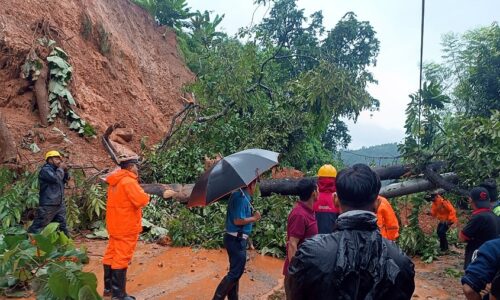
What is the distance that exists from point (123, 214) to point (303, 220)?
1.88 metres

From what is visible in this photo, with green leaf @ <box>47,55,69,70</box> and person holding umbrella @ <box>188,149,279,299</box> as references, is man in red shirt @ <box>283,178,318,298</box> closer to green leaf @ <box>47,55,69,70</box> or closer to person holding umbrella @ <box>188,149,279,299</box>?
person holding umbrella @ <box>188,149,279,299</box>

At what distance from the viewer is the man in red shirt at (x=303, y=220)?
3668mm

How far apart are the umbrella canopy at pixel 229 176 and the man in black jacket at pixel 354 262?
222cm

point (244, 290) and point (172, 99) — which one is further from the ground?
point (172, 99)

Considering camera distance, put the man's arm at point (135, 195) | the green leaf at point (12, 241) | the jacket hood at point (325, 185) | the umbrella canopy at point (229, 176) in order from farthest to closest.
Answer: the green leaf at point (12, 241)
the man's arm at point (135, 195)
the jacket hood at point (325, 185)
the umbrella canopy at point (229, 176)

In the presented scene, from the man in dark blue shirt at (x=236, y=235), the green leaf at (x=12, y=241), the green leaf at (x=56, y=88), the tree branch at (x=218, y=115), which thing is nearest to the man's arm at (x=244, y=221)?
the man in dark blue shirt at (x=236, y=235)

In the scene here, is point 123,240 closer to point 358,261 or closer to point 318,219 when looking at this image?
point 318,219

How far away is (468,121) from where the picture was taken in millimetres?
8055

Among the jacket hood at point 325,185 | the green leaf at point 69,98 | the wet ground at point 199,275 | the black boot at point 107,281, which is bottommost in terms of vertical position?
the wet ground at point 199,275

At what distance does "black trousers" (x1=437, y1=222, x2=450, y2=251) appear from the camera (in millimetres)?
8336

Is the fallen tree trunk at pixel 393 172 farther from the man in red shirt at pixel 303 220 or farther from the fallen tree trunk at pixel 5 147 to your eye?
the fallen tree trunk at pixel 5 147

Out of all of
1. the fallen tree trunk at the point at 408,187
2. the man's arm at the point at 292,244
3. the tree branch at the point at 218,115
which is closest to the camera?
the man's arm at the point at 292,244

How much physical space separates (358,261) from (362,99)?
27.2 ft

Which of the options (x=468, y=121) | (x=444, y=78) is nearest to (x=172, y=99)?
(x=468, y=121)
